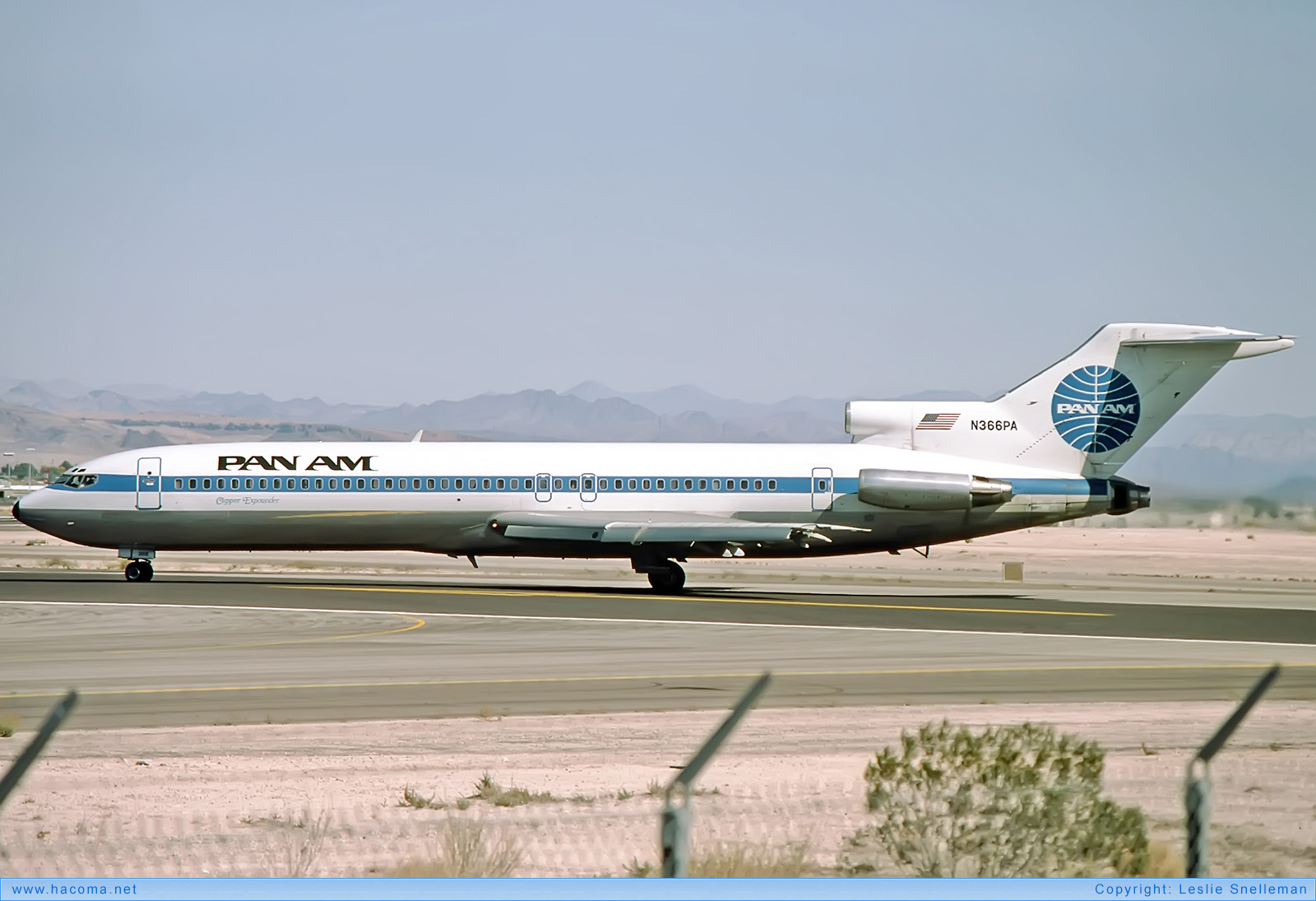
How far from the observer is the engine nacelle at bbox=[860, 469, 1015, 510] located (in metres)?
35.7

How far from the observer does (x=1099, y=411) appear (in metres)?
36.9

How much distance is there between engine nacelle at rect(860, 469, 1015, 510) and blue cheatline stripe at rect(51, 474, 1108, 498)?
0.58 meters

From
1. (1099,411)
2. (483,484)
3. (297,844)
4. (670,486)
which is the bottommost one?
(297,844)

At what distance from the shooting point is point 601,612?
30.0 metres

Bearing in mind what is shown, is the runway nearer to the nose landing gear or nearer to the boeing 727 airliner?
the nose landing gear

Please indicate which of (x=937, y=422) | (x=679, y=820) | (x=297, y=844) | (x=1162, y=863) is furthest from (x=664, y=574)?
(x=679, y=820)

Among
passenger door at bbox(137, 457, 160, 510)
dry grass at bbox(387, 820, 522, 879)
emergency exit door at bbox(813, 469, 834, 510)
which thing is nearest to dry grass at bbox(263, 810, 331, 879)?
dry grass at bbox(387, 820, 522, 879)

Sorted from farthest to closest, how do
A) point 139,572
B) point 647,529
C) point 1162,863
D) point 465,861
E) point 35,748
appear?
point 139,572 < point 647,529 < point 1162,863 < point 465,861 < point 35,748

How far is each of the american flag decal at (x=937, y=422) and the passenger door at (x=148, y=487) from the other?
67.2 feet

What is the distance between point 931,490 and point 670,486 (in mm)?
6809

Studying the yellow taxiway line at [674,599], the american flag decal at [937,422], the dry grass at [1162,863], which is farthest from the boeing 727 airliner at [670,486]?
the dry grass at [1162,863]

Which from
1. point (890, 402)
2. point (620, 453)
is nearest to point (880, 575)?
point (890, 402)

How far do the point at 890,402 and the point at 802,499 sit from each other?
410 cm

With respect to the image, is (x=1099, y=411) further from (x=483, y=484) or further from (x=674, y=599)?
(x=483, y=484)
